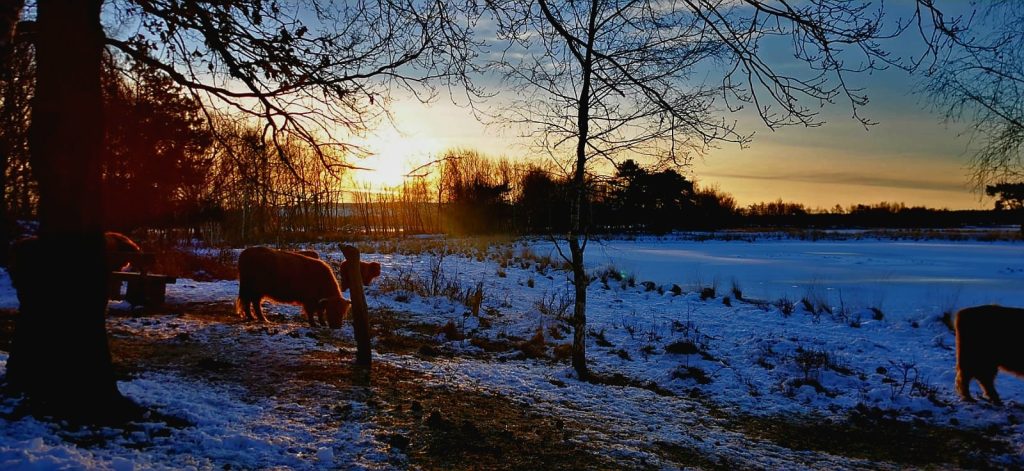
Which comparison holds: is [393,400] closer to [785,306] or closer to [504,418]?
[504,418]

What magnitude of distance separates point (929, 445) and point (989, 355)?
2166 mm

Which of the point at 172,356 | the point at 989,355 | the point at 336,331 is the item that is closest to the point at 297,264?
the point at 336,331

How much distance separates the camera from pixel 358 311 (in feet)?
20.9

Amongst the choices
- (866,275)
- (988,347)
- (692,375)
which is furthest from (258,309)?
(866,275)

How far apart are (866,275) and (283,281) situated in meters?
19.7

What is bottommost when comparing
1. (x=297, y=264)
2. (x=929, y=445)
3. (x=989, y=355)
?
(x=929, y=445)

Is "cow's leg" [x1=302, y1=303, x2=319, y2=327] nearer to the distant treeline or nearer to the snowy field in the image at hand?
the snowy field

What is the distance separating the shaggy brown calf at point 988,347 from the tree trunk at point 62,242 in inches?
342

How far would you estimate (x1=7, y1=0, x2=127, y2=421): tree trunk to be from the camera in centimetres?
368

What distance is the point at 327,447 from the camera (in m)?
3.88

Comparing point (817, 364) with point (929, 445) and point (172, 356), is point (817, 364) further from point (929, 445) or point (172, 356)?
point (172, 356)

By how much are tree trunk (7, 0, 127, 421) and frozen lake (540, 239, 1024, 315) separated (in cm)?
658

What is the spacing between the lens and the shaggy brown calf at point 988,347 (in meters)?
6.70

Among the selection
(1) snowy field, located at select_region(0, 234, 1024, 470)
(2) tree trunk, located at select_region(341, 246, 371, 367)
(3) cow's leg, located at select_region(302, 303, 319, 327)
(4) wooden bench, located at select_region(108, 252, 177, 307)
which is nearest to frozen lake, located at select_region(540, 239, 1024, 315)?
(1) snowy field, located at select_region(0, 234, 1024, 470)
